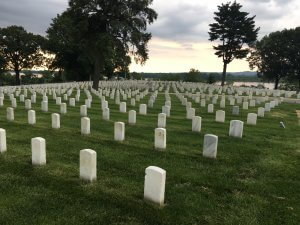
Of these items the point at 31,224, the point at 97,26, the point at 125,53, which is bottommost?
the point at 31,224

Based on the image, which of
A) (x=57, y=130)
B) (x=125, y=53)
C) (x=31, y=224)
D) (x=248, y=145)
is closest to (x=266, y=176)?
(x=248, y=145)

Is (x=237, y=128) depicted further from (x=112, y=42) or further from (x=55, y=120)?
(x=112, y=42)

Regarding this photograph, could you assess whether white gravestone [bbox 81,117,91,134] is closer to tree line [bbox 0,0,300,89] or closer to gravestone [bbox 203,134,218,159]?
gravestone [bbox 203,134,218,159]

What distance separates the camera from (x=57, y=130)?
33.9 feet

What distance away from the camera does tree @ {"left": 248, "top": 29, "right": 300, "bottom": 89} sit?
46656mm

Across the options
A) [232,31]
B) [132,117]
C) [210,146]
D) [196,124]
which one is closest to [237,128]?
[196,124]

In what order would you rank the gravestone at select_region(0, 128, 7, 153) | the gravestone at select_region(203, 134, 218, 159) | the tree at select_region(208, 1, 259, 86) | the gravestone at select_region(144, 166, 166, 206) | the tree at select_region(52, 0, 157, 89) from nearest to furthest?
the gravestone at select_region(144, 166, 166, 206), the gravestone at select_region(0, 128, 7, 153), the gravestone at select_region(203, 134, 218, 159), the tree at select_region(52, 0, 157, 89), the tree at select_region(208, 1, 259, 86)

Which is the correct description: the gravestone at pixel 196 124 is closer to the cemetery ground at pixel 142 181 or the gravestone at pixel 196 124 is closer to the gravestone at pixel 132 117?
the cemetery ground at pixel 142 181

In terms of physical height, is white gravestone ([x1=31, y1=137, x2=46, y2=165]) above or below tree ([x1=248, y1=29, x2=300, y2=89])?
below

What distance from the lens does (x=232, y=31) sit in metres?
44.4

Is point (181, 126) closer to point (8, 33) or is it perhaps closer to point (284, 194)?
point (284, 194)

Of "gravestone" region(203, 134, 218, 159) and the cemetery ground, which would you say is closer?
the cemetery ground

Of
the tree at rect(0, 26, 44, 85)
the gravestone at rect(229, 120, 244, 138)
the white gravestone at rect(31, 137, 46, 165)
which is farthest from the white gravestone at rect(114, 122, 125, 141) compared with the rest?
the tree at rect(0, 26, 44, 85)

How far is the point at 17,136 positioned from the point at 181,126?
5.59 m
